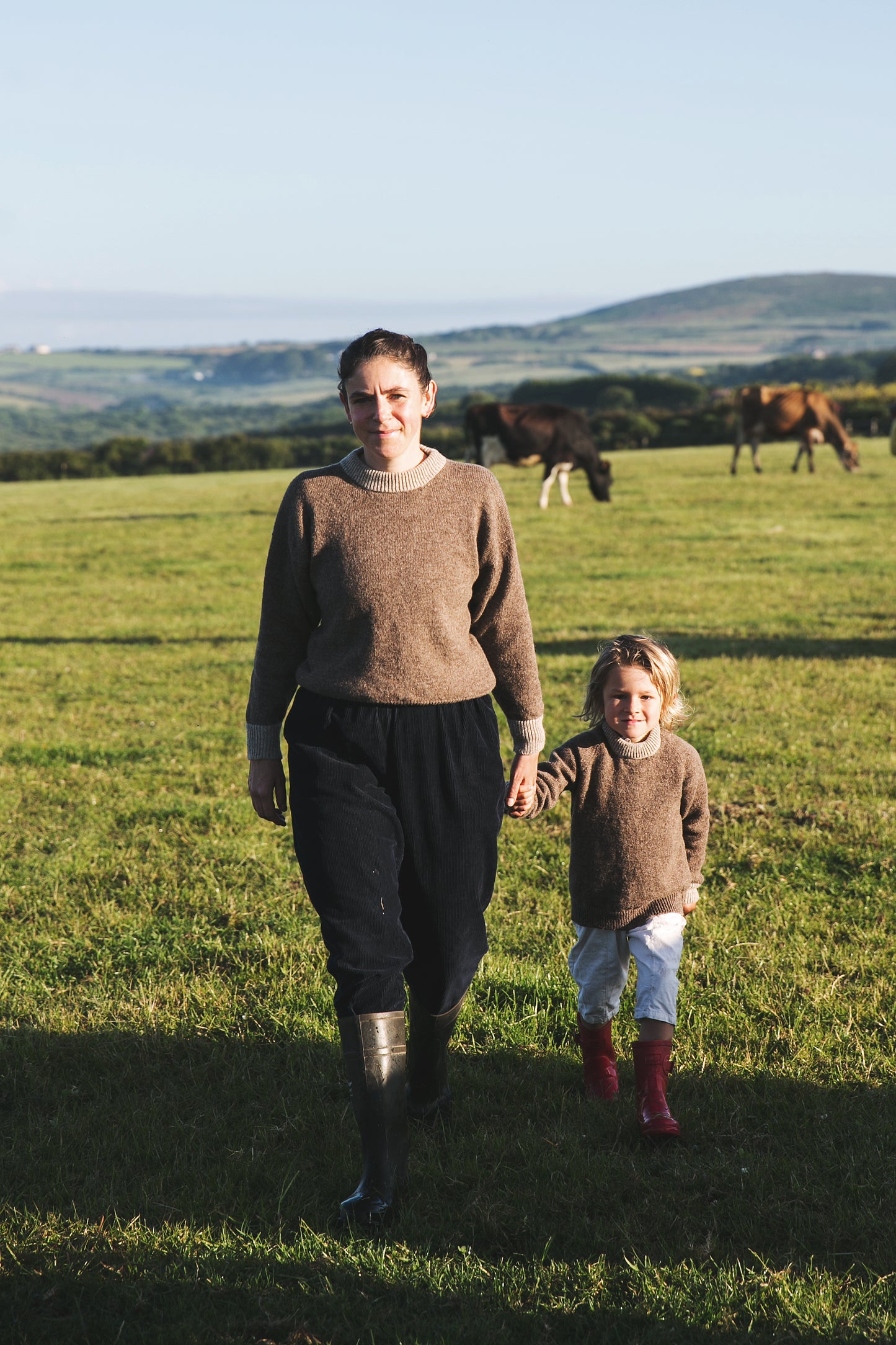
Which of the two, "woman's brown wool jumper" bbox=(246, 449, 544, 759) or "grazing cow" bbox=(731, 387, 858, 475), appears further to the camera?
"grazing cow" bbox=(731, 387, 858, 475)

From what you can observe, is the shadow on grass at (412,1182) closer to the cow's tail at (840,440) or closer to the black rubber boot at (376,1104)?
the black rubber boot at (376,1104)

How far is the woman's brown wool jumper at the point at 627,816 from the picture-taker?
13.4 ft

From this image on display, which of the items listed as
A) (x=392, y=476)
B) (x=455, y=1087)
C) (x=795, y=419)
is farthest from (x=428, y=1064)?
(x=795, y=419)

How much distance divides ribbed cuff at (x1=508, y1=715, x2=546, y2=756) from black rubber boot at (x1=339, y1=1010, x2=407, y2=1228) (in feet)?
3.22

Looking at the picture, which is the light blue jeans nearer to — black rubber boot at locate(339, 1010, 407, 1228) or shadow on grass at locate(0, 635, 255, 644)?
black rubber boot at locate(339, 1010, 407, 1228)

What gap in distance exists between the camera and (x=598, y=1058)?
13.9 ft

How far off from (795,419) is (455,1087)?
31.7 meters

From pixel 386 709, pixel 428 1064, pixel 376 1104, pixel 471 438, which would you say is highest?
pixel 471 438

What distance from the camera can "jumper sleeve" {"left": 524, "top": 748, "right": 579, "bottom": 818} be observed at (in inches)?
157

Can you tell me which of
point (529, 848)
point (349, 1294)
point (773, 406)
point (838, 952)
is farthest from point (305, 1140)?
point (773, 406)

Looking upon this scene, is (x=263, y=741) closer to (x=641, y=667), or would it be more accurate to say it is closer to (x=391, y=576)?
(x=391, y=576)

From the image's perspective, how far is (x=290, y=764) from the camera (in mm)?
3707

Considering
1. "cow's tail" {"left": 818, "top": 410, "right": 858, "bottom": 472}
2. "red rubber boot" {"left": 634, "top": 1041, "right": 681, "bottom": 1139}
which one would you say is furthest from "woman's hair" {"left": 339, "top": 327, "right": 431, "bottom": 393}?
"cow's tail" {"left": 818, "top": 410, "right": 858, "bottom": 472}

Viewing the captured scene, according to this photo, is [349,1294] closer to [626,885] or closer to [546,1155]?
[546,1155]
